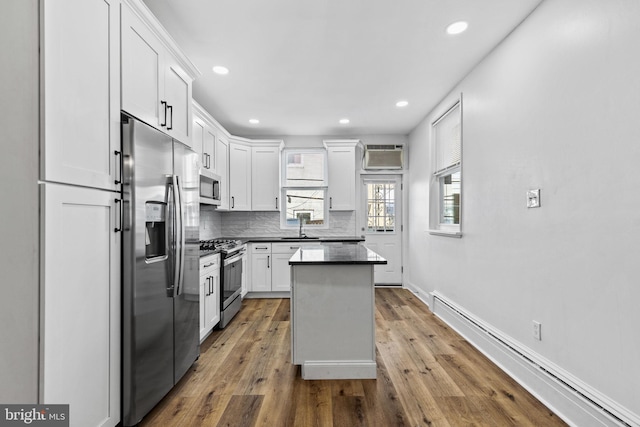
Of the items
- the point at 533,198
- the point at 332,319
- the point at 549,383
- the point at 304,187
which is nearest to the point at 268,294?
the point at 304,187

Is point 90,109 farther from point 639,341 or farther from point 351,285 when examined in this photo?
point 639,341

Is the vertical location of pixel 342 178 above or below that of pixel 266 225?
above

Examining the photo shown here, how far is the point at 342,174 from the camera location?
5.34 m

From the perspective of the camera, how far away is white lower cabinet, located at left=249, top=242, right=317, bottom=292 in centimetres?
488

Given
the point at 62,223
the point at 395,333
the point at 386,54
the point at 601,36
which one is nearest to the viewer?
the point at 62,223

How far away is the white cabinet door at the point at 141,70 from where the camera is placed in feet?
5.79

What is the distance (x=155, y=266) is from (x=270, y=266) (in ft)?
9.89

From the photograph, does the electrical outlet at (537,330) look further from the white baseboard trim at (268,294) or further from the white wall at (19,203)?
the white baseboard trim at (268,294)

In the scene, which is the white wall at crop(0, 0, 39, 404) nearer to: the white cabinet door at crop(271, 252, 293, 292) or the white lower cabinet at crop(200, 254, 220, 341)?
the white lower cabinet at crop(200, 254, 220, 341)

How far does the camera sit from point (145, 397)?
184 centimetres

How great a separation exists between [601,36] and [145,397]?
3.25 m

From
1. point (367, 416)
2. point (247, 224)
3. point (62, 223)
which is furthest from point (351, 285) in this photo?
point (247, 224)

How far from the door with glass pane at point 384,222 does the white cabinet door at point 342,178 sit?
43 cm

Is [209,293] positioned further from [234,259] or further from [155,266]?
[155,266]
